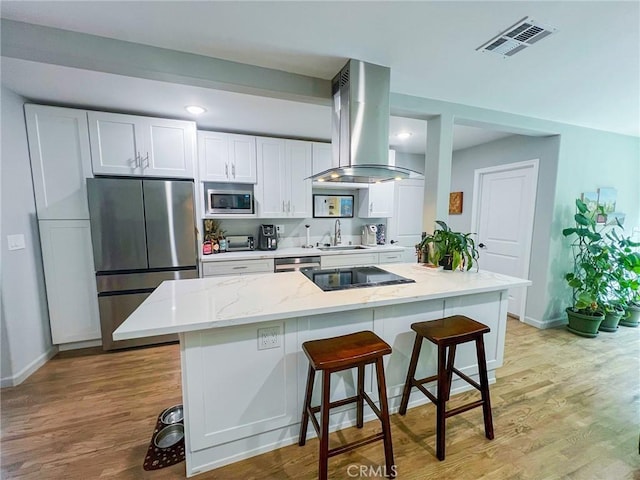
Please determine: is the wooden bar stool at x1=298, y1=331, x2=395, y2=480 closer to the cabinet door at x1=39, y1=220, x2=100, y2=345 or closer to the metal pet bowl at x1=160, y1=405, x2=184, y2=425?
the metal pet bowl at x1=160, y1=405, x2=184, y2=425

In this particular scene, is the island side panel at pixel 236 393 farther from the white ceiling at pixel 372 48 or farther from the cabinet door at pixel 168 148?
the cabinet door at pixel 168 148

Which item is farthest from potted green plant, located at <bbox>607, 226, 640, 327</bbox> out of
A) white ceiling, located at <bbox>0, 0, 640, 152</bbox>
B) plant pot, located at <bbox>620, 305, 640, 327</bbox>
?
white ceiling, located at <bbox>0, 0, 640, 152</bbox>

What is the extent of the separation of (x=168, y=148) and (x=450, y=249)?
9.93ft

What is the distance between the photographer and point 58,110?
2.47 m

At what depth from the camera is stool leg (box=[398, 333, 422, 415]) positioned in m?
1.80

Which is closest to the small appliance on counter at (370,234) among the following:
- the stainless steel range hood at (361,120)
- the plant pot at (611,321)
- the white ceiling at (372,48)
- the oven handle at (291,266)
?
the oven handle at (291,266)

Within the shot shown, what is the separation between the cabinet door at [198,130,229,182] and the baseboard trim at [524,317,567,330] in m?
4.33

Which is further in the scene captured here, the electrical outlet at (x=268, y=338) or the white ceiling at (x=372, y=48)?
the electrical outlet at (x=268, y=338)

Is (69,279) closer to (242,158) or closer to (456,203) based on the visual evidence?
(242,158)

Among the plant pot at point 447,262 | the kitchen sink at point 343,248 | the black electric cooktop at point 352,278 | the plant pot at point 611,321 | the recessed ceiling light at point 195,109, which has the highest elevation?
the recessed ceiling light at point 195,109

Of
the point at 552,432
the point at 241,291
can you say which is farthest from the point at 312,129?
the point at 552,432

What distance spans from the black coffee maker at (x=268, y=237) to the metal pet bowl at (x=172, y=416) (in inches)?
83.6

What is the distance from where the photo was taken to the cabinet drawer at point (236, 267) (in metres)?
3.07

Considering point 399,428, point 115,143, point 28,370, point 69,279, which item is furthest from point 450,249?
point 28,370
